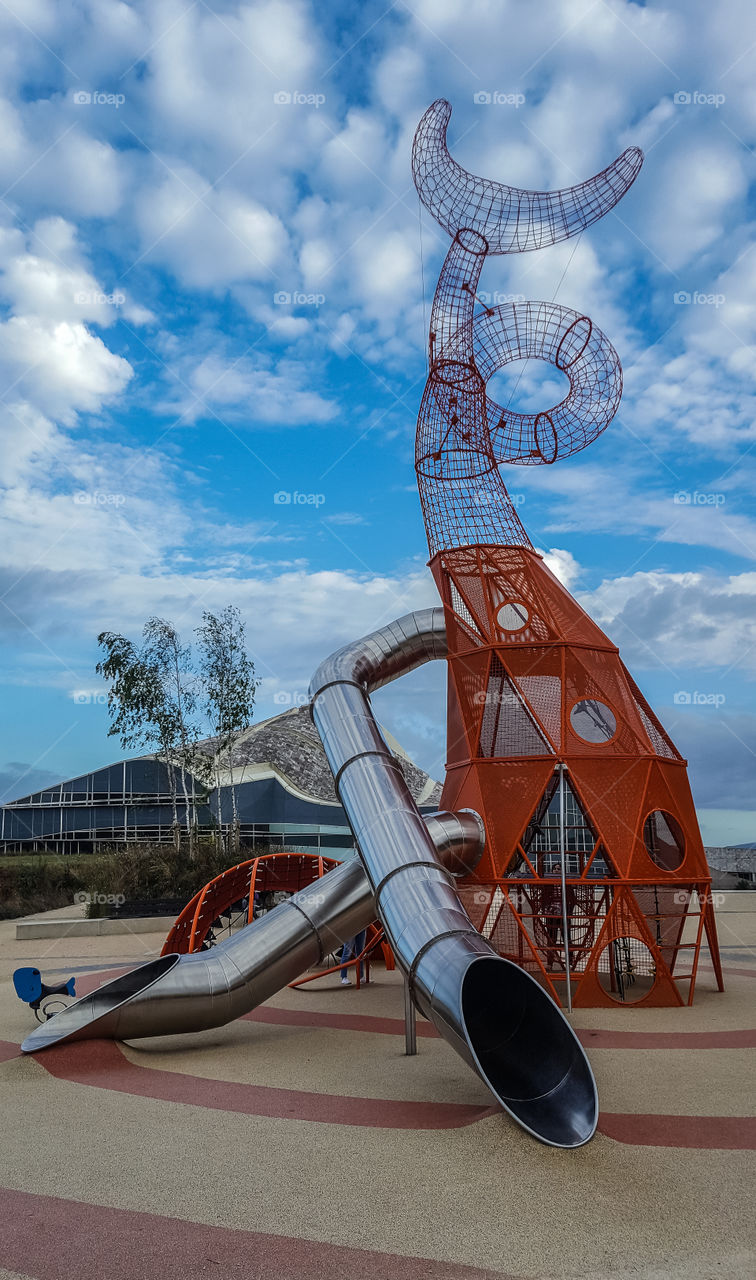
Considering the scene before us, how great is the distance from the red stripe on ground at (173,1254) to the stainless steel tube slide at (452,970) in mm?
2403

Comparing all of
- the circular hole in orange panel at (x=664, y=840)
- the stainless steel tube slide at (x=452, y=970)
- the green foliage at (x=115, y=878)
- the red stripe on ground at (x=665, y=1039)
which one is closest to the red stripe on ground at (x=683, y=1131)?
the stainless steel tube slide at (x=452, y=970)

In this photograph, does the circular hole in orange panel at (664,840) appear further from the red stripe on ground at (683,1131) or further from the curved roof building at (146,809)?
the curved roof building at (146,809)

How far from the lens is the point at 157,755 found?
39.0 m

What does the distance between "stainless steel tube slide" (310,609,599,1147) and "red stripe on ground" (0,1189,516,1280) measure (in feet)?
7.88

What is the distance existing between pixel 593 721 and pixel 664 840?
2.48m

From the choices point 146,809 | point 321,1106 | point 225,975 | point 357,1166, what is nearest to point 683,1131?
point 357,1166

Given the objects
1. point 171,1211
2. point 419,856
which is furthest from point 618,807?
point 171,1211

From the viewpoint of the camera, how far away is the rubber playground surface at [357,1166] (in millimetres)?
6531

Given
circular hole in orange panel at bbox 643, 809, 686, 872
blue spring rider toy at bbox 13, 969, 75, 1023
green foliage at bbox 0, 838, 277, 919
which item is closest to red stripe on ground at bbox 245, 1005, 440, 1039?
blue spring rider toy at bbox 13, 969, 75, 1023

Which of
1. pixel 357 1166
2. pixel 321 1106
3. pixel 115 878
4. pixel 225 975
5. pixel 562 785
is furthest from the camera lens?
pixel 115 878

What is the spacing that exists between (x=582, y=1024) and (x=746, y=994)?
4.49 meters

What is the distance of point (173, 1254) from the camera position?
6.56 m

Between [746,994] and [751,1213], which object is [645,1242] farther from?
[746,994]

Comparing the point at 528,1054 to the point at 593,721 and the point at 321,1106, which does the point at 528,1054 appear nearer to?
the point at 321,1106
